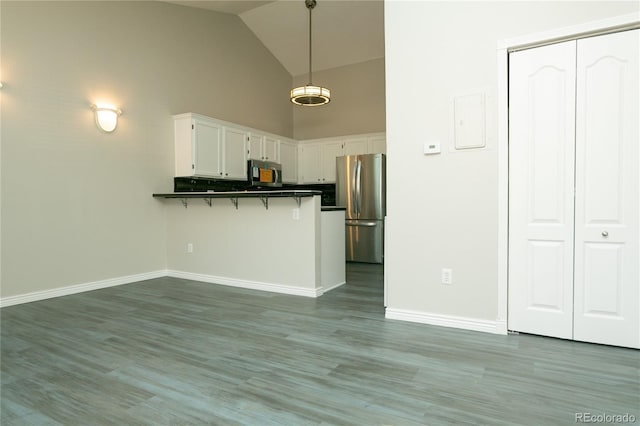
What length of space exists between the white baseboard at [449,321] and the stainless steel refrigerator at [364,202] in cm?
283

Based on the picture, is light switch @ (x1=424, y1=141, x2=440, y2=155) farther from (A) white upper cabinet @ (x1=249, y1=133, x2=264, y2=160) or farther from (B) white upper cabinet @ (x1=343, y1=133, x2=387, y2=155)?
(A) white upper cabinet @ (x1=249, y1=133, x2=264, y2=160)

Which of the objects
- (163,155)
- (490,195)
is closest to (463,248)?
(490,195)

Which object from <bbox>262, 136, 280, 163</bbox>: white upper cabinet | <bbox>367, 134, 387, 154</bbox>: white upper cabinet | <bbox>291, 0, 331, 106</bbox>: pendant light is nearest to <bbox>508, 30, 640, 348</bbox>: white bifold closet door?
<bbox>291, 0, 331, 106</bbox>: pendant light

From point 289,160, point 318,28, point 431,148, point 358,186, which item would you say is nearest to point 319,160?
point 289,160

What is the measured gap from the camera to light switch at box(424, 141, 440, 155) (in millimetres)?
2773

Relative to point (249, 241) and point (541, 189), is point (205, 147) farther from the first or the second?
point (541, 189)

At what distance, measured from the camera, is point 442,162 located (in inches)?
109

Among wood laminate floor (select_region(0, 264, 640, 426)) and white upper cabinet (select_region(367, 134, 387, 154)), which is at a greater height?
white upper cabinet (select_region(367, 134, 387, 154))

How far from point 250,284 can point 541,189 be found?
2.96 meters

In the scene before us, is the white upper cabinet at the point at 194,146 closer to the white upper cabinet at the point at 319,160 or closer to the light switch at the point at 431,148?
the white upper cabinet at the point at 319,160

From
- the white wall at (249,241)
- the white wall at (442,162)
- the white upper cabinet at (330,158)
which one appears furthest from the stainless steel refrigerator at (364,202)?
the white wall at (442,162)

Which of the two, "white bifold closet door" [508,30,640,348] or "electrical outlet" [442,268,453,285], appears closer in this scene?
"white bifold closet door" [508,30,640,348]

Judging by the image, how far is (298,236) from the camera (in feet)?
12.5

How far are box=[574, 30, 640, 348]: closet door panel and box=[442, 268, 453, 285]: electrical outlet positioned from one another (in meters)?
0.79
